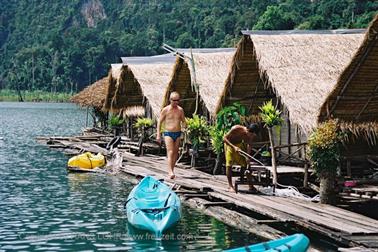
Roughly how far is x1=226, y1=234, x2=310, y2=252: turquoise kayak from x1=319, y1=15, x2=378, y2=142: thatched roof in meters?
5.15

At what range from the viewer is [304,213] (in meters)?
11.2

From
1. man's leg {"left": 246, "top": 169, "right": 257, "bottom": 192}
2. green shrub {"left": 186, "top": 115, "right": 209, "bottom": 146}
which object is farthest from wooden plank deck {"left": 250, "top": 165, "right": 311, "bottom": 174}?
green shrub {"left": 186, "top": 115, "right": 209, "bottom": 146}

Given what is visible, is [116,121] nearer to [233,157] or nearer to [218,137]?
[218,137]

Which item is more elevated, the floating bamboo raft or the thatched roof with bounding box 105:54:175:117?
the thatched roof with bounding box 105:54:175:117

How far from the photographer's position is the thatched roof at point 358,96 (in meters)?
12.7

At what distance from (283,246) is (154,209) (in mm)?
4195

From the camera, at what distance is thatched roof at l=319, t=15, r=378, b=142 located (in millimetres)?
12711

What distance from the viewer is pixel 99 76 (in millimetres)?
116812

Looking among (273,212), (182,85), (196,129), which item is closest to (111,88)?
(182,85)

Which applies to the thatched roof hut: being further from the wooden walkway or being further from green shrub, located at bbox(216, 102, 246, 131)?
the wooden walkway

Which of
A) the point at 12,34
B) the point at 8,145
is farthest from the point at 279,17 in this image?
the point at 12,34

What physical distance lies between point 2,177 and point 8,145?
12.6 m

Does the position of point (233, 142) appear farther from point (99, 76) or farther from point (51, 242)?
point (99, 76)

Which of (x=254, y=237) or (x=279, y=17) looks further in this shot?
(x=279, y=17)
